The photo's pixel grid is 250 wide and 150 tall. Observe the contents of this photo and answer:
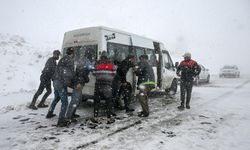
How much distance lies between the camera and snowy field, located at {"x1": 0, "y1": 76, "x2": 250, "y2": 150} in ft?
14.4

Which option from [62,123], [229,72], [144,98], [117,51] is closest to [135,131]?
[144,98]

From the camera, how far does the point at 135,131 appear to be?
5266 mm

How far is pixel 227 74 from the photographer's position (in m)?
27.1

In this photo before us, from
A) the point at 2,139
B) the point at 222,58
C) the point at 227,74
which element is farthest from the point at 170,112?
the point at 222,58

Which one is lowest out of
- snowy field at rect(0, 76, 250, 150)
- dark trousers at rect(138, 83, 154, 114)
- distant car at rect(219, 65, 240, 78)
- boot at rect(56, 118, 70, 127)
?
snowy field at rect(0, 76, 250, 150)

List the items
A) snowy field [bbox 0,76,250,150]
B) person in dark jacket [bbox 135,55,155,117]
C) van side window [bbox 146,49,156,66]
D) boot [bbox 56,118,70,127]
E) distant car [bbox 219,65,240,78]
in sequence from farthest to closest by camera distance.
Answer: distant car [bbox 219,65,240,78]
van side window [bbox 146,49,156,66]
person in dark jacket [bbox 135,55,155,117]
boot [bbox 56,118,70,127]
snowy field [bbox 0,76,250,150]

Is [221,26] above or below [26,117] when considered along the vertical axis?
above

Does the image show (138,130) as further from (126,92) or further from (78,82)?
(126,92)

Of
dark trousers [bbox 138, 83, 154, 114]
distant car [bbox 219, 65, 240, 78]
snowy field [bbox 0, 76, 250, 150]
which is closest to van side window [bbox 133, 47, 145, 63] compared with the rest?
dark trousers [bbox 138, 83, 154, 114]

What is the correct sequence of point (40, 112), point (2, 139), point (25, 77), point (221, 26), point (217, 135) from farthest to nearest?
point (221, 26)
point (25, 77)
point (40, 112)
point (217, 135)
point (2, 139)

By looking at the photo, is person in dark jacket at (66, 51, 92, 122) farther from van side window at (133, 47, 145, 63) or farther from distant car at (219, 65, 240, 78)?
distant car at (219, 65, 240, 78)

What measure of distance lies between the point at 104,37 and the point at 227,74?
79.0 ft

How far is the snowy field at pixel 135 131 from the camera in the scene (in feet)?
14.4

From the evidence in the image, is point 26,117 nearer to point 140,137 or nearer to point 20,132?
point 20,132
